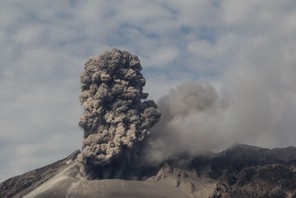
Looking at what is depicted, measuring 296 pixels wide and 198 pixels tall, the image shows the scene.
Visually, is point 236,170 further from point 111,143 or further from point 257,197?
point 111,143

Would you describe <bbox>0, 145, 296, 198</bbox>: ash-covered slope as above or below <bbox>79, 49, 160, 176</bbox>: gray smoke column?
below

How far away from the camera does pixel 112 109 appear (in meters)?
147

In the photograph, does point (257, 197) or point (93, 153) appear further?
point (257, 197)

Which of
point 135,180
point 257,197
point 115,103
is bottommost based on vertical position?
point 257,197

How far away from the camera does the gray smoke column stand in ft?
469

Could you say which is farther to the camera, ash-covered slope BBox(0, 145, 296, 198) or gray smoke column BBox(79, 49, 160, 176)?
ash-covered slope BBox(0, 145, 296, 198)

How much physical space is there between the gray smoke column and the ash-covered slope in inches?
353

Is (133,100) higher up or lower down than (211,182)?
higher up

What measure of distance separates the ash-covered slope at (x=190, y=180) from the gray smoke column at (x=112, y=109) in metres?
8.97

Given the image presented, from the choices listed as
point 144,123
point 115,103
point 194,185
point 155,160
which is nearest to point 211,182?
point 194,185

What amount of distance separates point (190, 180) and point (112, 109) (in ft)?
115

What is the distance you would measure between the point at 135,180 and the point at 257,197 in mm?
39658

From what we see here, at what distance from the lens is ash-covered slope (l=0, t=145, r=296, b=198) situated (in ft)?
474

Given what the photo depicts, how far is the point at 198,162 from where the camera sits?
6693 inches
